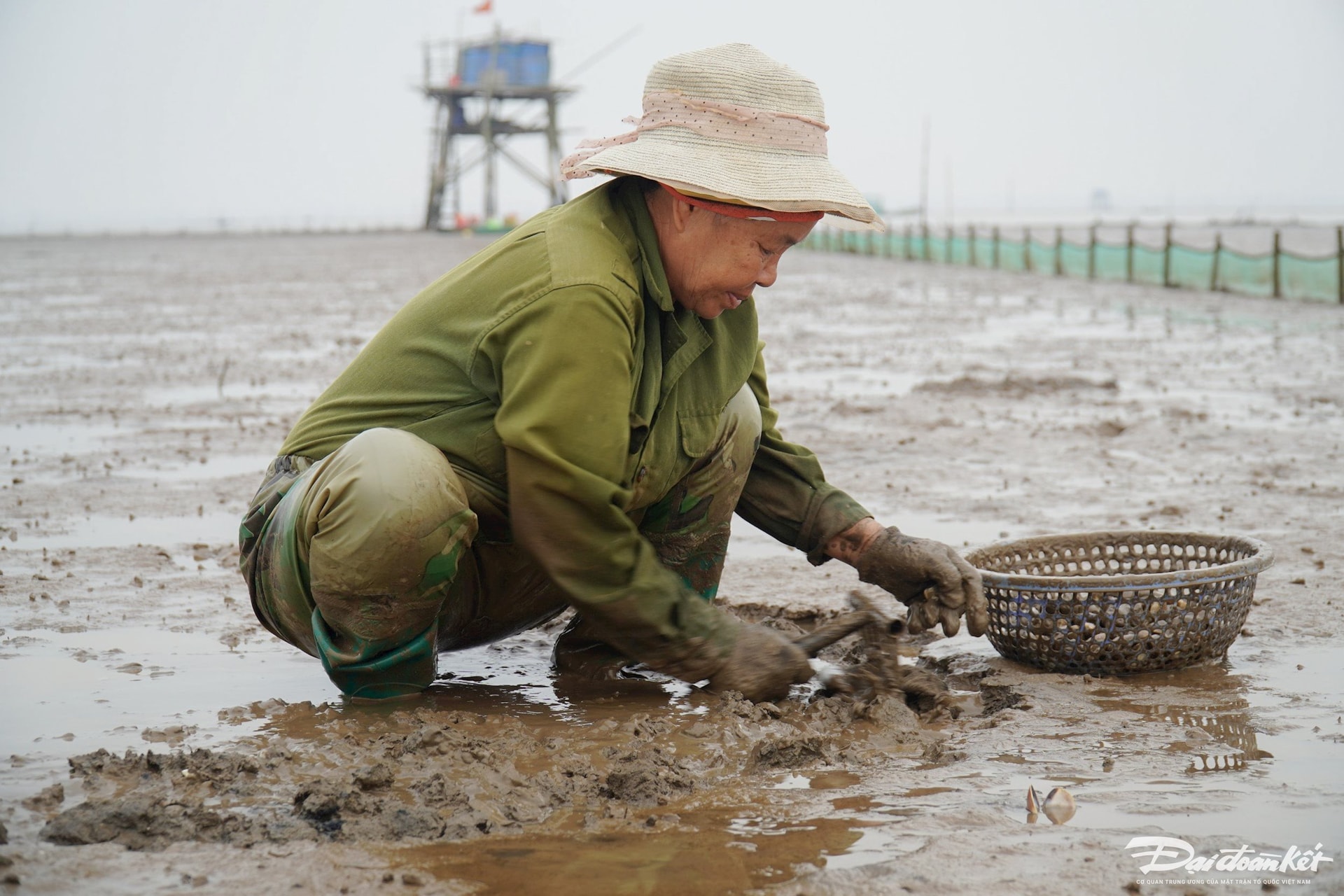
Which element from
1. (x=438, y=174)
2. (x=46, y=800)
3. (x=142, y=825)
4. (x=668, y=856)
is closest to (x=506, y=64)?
(x=438, y=174)

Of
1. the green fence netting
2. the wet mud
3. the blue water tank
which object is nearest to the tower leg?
the blue water tank

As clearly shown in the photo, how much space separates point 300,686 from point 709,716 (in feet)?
3.08

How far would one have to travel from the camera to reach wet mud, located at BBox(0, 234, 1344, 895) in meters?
2.02

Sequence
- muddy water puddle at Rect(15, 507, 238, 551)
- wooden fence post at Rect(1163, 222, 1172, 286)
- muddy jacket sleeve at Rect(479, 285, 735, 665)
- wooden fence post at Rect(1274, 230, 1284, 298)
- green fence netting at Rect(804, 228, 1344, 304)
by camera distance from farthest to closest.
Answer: wooden fence post at Rect(1163, 222, 1172, 286), wooden fence post at Rect(1274, 230, 1284, 298), green fence netting at Rect(804, 228, 1344, 304), muddy water puddle at Rect(15, 507, 238, 551), muddy jacket sleeve at Rect(479, 285, 735, 665)

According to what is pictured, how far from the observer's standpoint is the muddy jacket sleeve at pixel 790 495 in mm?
3100

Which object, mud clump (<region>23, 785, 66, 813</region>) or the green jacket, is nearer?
mud clump (<region>23, 785, 66, 813</region>)

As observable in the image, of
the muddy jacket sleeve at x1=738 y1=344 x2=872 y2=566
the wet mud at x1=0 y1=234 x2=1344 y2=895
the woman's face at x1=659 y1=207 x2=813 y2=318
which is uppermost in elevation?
the woman's face at x1=659 y1=207 x2=813 y2=318

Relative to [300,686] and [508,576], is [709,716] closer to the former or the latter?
[508,576]

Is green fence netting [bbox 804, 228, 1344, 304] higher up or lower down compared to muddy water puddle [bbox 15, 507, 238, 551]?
higher up

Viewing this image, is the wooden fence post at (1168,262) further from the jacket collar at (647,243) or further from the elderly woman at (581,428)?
the jacket collar at (647,243)

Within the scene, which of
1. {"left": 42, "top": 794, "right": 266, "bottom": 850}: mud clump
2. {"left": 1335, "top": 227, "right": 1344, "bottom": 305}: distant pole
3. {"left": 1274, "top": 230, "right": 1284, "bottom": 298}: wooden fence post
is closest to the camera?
{"left": 42, "top": 794, "right": 266, "bottom": 850}: mud clump

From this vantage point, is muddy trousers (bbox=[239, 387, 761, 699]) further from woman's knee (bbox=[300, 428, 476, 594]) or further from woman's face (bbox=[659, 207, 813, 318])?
woman's face (bbox=[659, 207, 813, 318])

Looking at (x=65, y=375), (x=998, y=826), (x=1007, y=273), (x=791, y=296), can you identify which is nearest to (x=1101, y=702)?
(x=998, y=826)
